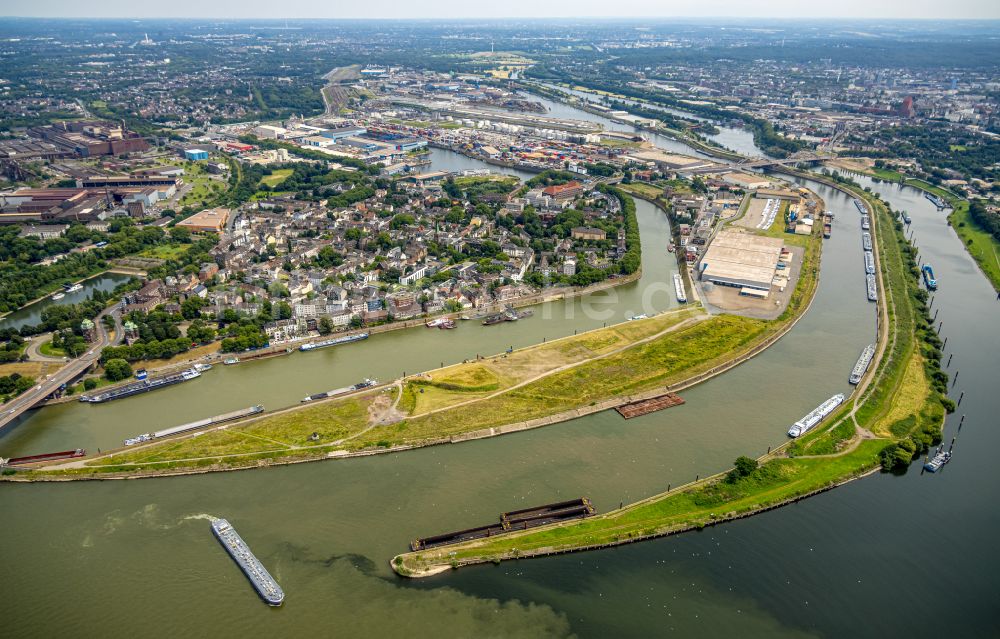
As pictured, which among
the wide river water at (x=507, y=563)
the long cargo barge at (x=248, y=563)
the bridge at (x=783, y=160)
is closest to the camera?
the wide river water at (x=507, y=563)

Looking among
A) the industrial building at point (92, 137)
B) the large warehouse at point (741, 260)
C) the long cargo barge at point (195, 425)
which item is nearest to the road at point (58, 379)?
the long cargo barge at point (195, 425)

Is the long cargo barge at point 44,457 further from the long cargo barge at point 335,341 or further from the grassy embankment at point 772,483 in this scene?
the grassy embankment at point 772,483

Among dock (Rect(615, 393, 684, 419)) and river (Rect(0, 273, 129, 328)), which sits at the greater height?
river (Rect(0, 273, 129, 328))

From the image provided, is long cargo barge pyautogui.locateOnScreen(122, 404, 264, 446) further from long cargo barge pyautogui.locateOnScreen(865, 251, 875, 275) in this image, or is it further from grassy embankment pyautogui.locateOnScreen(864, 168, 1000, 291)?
grassy embankment pyautogui.locateOnScreen(864, 168, 1000, 291)

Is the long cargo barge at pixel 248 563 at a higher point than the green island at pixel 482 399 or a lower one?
lower

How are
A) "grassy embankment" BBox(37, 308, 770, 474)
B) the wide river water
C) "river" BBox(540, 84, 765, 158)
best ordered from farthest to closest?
1. "river" BBox(540, 84, 765, 158)
2. "grassy embankment" BBox(37, 308, 770, 474)
3. the wide river water

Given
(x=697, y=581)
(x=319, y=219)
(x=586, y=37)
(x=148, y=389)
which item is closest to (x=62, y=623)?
(x=148, y=389)

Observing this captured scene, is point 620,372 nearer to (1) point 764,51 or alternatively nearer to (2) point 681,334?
(2) point 681,334

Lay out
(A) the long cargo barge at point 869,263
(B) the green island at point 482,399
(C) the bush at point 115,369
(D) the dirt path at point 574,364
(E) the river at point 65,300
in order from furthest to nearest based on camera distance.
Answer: (A) the long cargo barge at point 869,263 → (E) the river at point 65,300 → (C) the bush at point 115,369 → (D) the dirt path at point 574,364 → (B) the green island at point 482,399

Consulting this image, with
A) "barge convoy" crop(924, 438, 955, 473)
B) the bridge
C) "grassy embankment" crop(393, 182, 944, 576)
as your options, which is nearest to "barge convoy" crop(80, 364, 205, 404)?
"grassy embankment" crop(393, 182, 944, 576)
